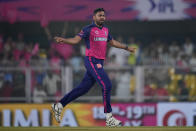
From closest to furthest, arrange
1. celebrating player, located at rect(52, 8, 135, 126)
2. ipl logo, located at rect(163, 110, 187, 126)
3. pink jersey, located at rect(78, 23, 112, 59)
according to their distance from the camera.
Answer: celebrating player, located at rect(52, 8, 135, 126)
pink jersey, located at rect(78, 23, 112, 59)
ipl logo, located at rect(163, 110, 187, 126)

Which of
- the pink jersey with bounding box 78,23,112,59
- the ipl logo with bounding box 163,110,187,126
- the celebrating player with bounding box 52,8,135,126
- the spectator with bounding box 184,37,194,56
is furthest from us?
the spectator with bounding box 184,37,194,56

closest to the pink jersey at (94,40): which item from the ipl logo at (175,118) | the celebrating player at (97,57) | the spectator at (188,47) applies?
the celebrating player at (97,57)

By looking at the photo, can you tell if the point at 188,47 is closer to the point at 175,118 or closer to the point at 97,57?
the point at 175,118

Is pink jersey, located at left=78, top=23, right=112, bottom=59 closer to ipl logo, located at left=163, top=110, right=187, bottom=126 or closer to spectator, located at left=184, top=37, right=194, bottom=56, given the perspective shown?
ipl logo, located at left=163, top=110, right=187, bottom=126

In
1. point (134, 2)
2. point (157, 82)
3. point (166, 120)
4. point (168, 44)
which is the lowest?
point (166, 120)

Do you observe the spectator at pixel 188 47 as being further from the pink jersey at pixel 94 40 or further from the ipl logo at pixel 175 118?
the pink jersey at pixel 94 40

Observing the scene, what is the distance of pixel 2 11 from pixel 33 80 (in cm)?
370

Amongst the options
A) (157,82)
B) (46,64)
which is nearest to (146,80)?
(157,82)

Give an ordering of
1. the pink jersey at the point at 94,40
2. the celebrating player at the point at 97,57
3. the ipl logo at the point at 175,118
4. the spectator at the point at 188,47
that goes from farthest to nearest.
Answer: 1. the spectator at the point at 188,47
2. the ipl logo at the point at 175,118
3. the pink jersey at the point at 94,40
4. the celebrating player at the point at 97,57

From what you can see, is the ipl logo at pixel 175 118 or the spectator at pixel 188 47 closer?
the ipl logo at pixel 175 118

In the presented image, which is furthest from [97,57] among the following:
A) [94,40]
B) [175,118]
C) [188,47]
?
[188,47]

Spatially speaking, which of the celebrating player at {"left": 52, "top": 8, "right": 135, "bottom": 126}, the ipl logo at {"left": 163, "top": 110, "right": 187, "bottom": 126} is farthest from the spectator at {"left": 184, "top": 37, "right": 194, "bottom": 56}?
the celebrating player at {"left": 52, "top": 8, "right": 135, "bottom": 126}

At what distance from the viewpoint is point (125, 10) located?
1891 cm

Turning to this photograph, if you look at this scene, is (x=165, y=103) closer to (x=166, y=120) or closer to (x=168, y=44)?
(x=166, y=120)
